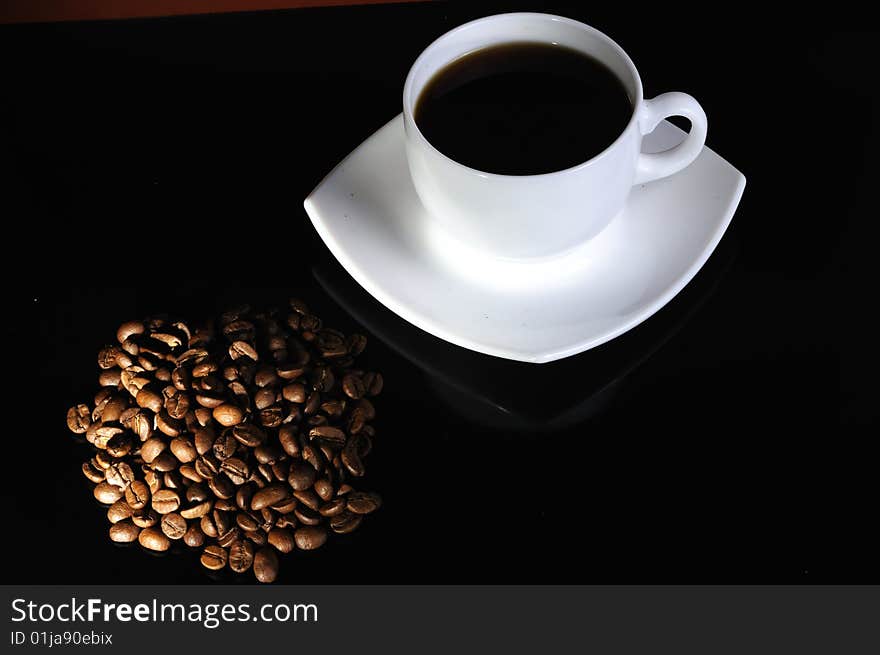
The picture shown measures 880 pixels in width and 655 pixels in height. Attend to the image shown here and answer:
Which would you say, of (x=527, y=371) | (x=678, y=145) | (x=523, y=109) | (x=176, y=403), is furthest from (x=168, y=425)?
(x=678, y=145)

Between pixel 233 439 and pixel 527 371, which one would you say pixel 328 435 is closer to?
pixel 233 439

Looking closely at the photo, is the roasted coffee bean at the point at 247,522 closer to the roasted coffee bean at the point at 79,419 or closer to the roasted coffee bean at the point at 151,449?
the roasted coffee bean at the point at 151,449

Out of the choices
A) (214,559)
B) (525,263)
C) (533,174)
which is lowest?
(214,559)

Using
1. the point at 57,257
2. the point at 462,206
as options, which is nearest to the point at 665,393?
the point at 462,206

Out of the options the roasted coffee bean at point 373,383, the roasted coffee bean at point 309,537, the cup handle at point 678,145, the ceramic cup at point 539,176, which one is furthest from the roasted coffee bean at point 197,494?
the cup handle at point 678,145

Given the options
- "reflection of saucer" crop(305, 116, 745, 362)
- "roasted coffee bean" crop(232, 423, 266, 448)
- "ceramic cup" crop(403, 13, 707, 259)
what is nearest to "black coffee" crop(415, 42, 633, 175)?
"ceramic cup" crop(403, 13, 707, 259)

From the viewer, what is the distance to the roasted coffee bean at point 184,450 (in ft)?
3.59

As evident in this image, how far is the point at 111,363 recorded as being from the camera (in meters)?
1.19

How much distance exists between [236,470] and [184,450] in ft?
0.20

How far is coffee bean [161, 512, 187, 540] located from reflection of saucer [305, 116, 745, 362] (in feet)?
1.03

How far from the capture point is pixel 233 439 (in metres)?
1.09

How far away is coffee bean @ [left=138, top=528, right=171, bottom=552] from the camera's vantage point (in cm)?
108

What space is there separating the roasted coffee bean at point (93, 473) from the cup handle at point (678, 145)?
0.67 m

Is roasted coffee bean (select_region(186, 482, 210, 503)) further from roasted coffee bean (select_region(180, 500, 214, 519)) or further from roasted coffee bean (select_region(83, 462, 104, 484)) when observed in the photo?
roasted coffee bean (select_region(83, 462, 104, 484))
